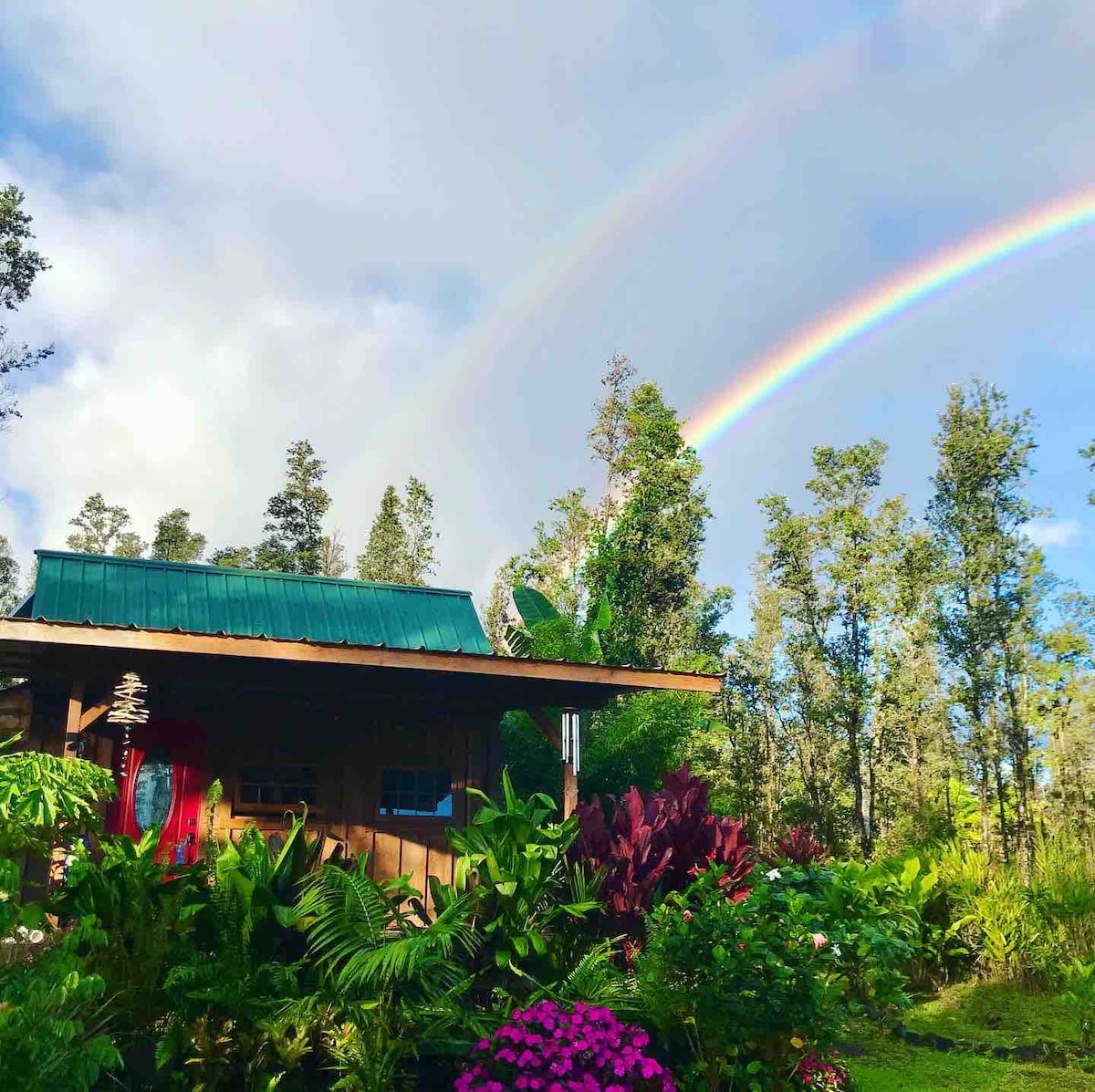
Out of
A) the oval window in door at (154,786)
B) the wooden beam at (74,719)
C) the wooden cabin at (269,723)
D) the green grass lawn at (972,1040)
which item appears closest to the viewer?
the green grass lawn at (972,1040)

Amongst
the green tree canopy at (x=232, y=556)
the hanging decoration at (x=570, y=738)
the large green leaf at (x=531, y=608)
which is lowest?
the hanging decoration at (x=570, y=738)

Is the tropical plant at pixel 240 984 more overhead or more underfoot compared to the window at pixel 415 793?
more underfoot

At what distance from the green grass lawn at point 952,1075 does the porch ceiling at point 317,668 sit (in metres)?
2.98

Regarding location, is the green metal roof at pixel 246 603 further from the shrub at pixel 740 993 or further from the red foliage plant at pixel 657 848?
the shrub at pixel 740 993

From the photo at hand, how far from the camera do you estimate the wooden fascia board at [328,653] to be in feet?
21.6

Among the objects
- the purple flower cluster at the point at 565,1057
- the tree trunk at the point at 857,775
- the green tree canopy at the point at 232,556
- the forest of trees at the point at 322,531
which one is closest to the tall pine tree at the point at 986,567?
the tree trunk at the point at 857,775

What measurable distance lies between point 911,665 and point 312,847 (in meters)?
18.3

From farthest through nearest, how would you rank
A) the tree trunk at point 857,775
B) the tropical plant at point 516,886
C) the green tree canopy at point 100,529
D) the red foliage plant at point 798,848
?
1. the green tree canopy at point 100,529
2. the tree trunk at point 857,775
3. the red foliage plant at point 798,848
4. the tropical plant at point 516,886

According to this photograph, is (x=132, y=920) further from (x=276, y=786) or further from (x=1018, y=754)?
(x=1018, y=754)

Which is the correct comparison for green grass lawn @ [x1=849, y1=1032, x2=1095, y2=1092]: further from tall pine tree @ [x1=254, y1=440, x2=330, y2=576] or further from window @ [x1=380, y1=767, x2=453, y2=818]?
tall pine tree @ [x1=254, y1=440, x2=330, y2=576]

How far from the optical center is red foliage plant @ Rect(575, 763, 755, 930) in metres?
6.72

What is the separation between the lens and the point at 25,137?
16.6 metres

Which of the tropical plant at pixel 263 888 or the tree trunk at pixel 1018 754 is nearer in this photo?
the tropical plant at pixel 263 888

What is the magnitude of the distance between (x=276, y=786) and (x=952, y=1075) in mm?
6524
